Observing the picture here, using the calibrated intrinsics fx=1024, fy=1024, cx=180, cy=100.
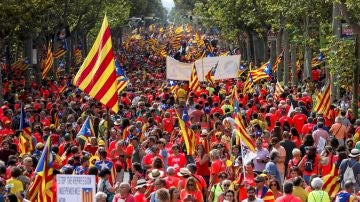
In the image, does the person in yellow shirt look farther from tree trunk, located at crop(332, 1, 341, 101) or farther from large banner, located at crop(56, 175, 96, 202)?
tree trunk, located at crop(332, 1, 341, 101)

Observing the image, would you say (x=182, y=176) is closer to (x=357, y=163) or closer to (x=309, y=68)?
(x=357, y=163)

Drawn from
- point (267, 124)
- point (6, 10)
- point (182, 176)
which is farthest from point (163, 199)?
point (6, 10)

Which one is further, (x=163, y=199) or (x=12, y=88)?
(x=12, y=88)

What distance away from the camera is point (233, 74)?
32844mm

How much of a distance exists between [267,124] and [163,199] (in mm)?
10881

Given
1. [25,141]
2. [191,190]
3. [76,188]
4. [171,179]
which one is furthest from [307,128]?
[76,188]

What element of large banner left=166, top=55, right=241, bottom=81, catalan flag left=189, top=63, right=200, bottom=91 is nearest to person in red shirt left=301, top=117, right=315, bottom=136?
catalan flag left=189, top=63, right=200, bottom=91

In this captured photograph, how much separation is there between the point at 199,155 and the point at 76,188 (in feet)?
17.5

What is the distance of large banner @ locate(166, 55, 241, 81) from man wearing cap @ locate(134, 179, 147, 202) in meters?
18.8

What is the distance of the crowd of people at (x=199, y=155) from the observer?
13.5 metres

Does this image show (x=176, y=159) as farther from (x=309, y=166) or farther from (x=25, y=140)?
(x=25, y=140)

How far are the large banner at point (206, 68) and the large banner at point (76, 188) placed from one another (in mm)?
20181

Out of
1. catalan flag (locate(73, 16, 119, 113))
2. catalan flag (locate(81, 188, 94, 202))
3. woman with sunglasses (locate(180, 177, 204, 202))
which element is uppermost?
catalan flag (locate(73, 16, 119, 113))

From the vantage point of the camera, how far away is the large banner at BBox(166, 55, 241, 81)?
32.7 meters
